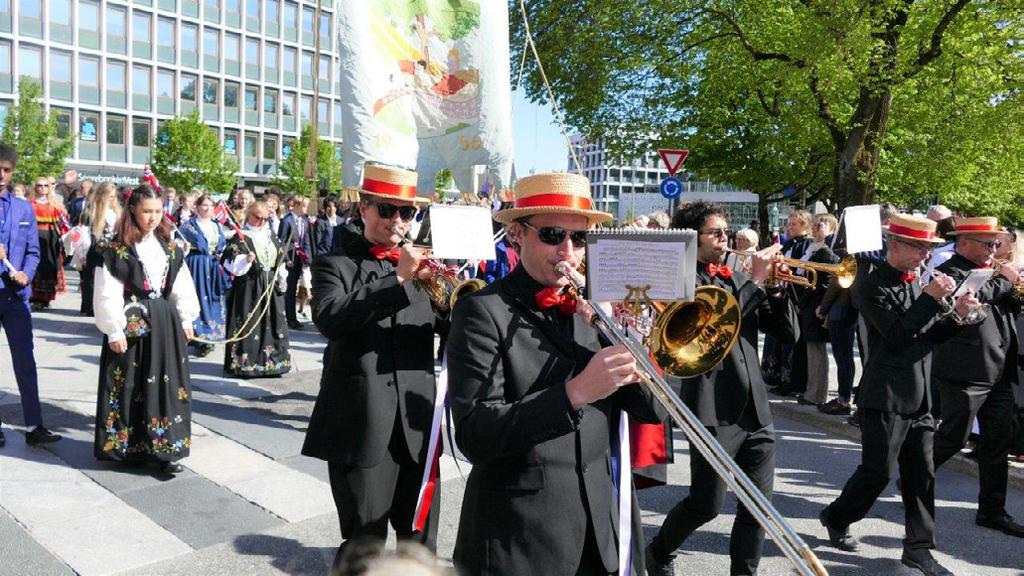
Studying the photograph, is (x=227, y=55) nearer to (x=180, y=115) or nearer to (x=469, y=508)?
(x=180, y=115)

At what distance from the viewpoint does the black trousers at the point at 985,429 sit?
5.33 meters

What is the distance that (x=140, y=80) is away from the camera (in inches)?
2147

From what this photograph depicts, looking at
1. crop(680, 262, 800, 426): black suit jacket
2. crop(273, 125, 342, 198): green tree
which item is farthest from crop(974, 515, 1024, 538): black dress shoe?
crop(273, 125, 342, 198): green tree

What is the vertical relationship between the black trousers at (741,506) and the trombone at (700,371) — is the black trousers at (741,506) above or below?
A: below

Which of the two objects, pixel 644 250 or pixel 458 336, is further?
pixel 458 336

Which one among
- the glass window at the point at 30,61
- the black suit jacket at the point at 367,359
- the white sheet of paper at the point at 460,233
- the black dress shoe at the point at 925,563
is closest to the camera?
the white sheet of paper at the point at 460,233

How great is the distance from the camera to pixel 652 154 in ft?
77.5

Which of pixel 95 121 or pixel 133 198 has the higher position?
pixel 95 121

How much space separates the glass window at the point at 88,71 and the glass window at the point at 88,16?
1778mm

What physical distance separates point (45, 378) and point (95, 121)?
50.9 meters

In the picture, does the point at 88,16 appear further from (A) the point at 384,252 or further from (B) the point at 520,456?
(B) the point at 520,456

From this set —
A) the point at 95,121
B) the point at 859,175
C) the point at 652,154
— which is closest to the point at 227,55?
the point at 95,121

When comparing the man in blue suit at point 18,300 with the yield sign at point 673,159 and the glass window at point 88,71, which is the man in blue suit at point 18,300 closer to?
the yield sign at point 673,159

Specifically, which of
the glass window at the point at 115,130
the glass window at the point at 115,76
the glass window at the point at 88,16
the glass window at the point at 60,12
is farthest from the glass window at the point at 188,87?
the glass window at the point at 60,12
